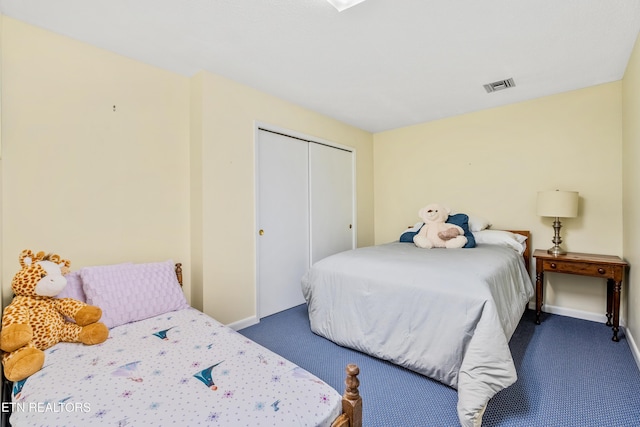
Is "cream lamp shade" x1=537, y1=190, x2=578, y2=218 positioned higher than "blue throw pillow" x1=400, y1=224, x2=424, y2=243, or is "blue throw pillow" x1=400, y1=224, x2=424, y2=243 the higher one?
"cream lamp shade" x1=537, y1=190, x2=578, y2=218

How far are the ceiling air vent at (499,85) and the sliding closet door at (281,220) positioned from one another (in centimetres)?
193

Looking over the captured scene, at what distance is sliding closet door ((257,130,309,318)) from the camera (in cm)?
301

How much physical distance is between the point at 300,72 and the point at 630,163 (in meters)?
2.77

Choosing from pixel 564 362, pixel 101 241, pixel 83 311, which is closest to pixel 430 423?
pixel 564 362

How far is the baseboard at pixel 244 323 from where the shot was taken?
2.70 m

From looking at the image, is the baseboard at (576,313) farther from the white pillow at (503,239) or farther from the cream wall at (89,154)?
the cream wall at (89,154)

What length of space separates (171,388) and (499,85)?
3389mm

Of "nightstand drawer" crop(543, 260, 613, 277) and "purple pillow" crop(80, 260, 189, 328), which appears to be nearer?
"purple pillow" crop(80, 260, 189, 328)

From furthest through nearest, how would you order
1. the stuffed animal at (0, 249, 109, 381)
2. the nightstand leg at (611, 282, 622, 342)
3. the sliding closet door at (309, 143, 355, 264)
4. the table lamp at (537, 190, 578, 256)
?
the sliding closet door at (309, 143, 355, 264)
the table lamp at (537, 190, 578, 256)
the nightstand leg at (611, 282, 622, 342)
the stuffed animal at (0, 249, 109, 381)

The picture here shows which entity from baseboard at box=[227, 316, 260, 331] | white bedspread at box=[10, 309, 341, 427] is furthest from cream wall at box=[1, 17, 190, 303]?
Answer: white bedspread at box=[10, 309, 341, 427]

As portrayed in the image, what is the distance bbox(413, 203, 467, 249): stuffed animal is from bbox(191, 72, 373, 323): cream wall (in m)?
1.75

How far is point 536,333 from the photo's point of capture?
8.54 ft

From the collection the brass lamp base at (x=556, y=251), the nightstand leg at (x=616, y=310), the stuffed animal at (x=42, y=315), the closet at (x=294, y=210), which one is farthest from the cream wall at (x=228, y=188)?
the nightstand leg at (x=616, y=310)

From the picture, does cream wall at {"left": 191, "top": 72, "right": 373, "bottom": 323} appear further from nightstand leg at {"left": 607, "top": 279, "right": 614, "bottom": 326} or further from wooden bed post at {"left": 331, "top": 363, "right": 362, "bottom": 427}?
nightstand leg at {"left": 607, "top": 279, "right": 614, "bottom": 326}
